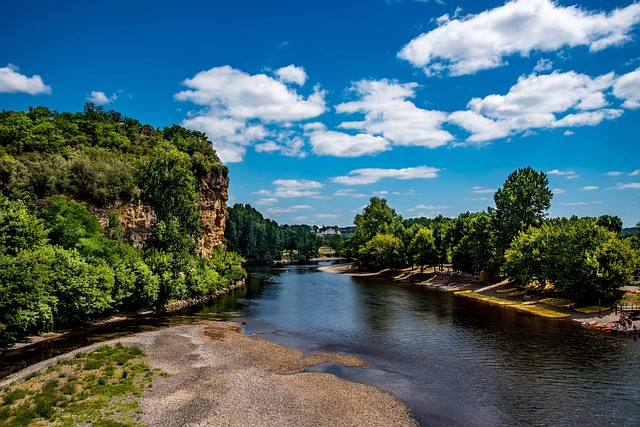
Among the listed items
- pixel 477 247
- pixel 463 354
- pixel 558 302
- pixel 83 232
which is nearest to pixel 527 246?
pixel 558 302

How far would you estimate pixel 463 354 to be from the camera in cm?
3694

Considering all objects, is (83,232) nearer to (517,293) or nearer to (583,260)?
(583,260)

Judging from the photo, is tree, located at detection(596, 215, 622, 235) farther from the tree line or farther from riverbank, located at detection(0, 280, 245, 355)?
riverbank, located at detection(0, 280, 245, 355)

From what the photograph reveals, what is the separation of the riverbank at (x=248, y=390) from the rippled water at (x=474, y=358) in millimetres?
2233

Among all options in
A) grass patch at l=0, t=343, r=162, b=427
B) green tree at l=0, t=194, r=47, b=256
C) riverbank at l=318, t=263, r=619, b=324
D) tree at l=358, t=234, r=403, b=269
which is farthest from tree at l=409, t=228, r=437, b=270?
green tree at l=0, t=194, r=47, b=256

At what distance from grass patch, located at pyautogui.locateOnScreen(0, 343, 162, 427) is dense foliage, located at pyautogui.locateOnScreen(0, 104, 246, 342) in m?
9.07

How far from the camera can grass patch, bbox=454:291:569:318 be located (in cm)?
5500

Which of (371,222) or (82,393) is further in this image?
(371,222)

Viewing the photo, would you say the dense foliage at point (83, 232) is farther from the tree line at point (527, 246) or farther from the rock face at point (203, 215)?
the tree line at point (527, 246)

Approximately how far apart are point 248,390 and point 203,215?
214 ft

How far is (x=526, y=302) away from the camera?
209 feet

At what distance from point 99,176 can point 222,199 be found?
126 ft

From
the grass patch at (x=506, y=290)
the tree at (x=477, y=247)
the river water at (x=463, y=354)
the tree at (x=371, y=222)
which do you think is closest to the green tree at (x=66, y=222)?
the river water at (x=463, y=354)

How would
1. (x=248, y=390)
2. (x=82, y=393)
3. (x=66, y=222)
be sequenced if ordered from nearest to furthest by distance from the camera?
(x=82, y=393) → (x=248, y=390) → (x=66, y=222)
